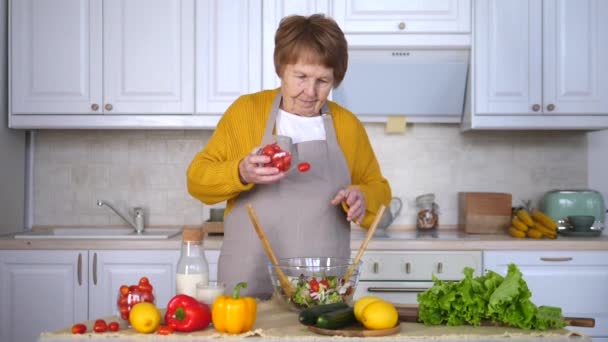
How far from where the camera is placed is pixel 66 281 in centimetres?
334

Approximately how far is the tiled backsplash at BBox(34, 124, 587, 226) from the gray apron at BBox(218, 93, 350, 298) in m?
1.73

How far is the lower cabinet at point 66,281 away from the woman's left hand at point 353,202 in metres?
1.44

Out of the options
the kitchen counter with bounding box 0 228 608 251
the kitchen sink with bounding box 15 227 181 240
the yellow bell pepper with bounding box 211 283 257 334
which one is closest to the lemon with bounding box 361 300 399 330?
the yellow bell pepper with bounding box 211 283 257 334

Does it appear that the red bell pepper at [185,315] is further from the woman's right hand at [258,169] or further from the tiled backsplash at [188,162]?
the tiled backsplash at [188,162]

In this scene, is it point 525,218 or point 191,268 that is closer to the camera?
point 191,268

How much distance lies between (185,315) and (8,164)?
8.40 ft

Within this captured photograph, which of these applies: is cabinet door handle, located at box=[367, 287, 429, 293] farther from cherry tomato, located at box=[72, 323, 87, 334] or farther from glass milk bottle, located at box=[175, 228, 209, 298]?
cherry tomato, located at box=[72, 323, 87, 334]

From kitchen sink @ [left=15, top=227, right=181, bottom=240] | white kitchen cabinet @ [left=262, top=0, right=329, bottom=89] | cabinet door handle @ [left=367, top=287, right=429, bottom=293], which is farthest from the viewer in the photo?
kitchen sink @ [left=15, top=227, right=181, bottom=240]

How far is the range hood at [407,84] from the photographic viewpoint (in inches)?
144

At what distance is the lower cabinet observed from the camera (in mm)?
3324

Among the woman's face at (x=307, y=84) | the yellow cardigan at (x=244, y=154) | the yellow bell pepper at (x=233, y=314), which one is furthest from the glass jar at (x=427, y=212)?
the yellow bell pepper at (x=233, y=314)

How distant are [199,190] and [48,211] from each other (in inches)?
86.9

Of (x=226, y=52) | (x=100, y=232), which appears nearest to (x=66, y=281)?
(x=100, y=232)

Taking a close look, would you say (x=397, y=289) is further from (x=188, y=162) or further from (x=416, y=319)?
(x=416, y=319)
